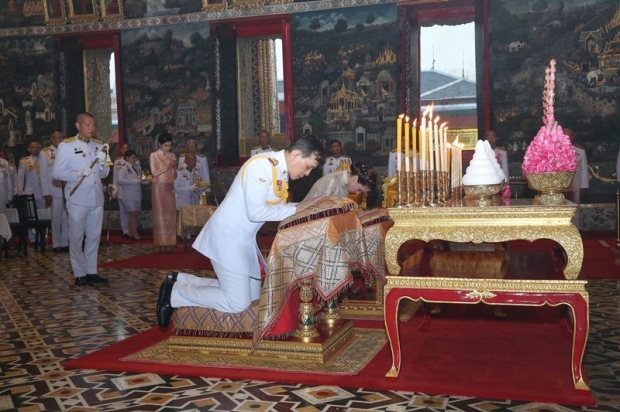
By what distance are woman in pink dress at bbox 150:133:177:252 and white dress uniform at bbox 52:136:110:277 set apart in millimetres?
3150

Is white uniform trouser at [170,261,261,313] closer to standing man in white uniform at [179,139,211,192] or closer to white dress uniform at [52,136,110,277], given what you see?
white dress uniform at [52,136,110,277]

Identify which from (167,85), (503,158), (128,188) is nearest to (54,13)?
(167,85)

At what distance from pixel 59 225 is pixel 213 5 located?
6.31 meters

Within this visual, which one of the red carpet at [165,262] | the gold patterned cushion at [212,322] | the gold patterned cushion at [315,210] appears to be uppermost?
the gold patterned cushion at [315,210]

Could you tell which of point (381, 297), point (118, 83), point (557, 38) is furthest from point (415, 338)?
point (118, 83)

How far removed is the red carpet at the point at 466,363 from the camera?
13.2ft

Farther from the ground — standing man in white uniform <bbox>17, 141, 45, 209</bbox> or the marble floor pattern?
standing man in white uniform <bbox>17, 141, 45, 209</bbox>

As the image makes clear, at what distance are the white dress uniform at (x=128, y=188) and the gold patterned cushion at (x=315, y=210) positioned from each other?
1101cm

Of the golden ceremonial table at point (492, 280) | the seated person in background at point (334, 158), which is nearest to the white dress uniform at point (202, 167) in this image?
the seated person in background at point (334, 158)

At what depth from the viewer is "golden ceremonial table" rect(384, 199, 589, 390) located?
3.91 meters

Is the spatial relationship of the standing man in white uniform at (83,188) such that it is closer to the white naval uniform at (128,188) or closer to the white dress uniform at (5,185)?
the white dress uniform at (5,185)

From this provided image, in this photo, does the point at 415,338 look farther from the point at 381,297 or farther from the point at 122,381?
the point at 122,381

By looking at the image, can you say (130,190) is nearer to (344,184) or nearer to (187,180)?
(187,180)

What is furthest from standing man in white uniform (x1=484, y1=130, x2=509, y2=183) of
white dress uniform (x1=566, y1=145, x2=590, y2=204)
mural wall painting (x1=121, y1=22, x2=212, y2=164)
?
mural wall painting (x1=121, y1=22, x2=212, y2=164)
